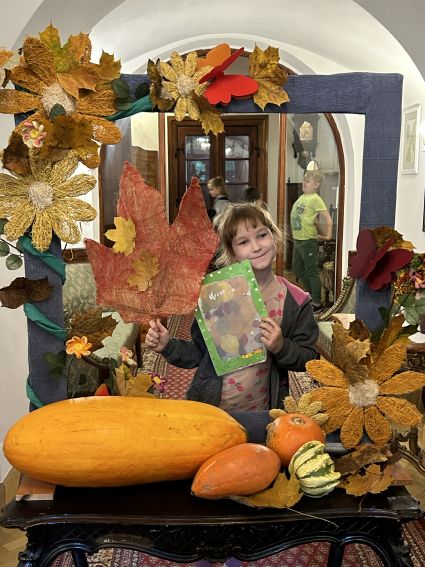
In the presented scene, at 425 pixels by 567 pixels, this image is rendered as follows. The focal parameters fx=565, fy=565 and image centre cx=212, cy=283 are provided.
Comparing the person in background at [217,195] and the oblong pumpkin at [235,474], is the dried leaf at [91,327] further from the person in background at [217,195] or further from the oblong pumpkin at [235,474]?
the person in background at [217,195]

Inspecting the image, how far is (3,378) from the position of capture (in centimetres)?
185

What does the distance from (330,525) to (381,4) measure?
2.33 m

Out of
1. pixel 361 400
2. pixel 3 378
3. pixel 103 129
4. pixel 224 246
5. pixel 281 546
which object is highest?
pixel 103 129

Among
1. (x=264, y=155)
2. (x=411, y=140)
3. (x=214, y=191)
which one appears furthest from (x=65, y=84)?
(x=264, y=155)

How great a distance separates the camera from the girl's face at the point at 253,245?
82 cm

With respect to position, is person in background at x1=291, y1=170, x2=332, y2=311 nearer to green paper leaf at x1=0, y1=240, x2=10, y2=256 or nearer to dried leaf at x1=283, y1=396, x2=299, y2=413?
dried leaf at x1=283, y1=396, x2=299, y2=413

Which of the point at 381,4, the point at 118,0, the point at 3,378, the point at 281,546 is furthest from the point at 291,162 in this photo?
the point at 281,546

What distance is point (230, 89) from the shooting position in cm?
72

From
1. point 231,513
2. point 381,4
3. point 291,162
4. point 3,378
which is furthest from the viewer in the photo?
point 291,162

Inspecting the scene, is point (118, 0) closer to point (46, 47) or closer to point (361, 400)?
point (46, 47)

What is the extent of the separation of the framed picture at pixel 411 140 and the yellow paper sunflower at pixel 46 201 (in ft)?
8.98

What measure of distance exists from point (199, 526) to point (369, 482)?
0.20m

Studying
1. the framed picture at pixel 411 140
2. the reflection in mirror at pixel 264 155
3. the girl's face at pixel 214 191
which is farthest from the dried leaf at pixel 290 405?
the framed picture at pixel 411 140

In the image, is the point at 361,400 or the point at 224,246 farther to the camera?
the point at 224,246
